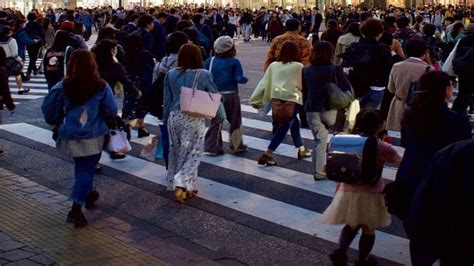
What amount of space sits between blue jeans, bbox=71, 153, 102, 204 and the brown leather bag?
9.23 feet

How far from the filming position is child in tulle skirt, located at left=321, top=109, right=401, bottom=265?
5.77m

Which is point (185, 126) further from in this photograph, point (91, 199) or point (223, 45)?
point (223, 45)

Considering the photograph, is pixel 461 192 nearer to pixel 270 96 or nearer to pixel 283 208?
pixel 283 208

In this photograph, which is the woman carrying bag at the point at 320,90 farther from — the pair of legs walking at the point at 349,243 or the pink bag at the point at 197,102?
the pair of legs walking at the point at 349,243

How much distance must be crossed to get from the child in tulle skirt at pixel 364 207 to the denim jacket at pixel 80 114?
2382mm

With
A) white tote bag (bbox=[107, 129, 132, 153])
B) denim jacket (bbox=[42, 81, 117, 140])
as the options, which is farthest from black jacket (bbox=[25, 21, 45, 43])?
denim jacket (bbox=[42, 81, 117, 140])

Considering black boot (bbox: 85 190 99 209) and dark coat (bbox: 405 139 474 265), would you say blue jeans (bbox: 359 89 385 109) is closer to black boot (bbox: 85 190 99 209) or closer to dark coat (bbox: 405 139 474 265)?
black boot (bbox: 85 190 99 209)

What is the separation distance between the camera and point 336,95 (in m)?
8.58

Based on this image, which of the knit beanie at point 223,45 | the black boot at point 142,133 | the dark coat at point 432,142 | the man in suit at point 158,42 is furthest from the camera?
the man in suit at point 158,42

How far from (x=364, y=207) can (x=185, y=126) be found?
9.35ft

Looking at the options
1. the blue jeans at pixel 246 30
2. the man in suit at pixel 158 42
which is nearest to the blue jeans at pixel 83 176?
the man in suit at pixel 158 42

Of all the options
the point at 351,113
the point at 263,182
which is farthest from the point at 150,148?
the point at 351,113

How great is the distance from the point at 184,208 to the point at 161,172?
68.7 inches

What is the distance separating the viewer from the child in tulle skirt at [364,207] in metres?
5.77
